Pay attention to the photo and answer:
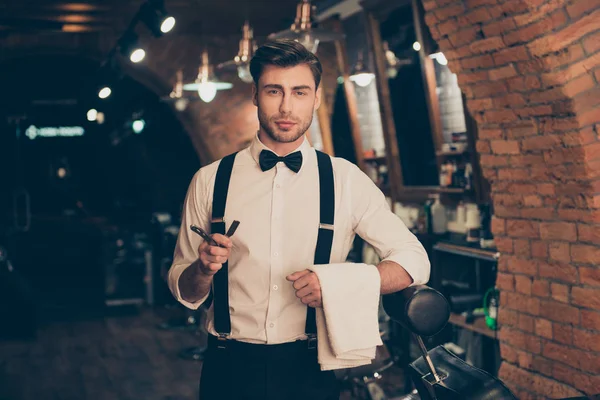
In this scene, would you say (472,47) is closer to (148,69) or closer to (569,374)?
(569,374)

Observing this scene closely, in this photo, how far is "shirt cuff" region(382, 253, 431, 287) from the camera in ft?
6.21

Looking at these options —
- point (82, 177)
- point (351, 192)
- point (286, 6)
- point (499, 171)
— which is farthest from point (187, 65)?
point (82, 177)

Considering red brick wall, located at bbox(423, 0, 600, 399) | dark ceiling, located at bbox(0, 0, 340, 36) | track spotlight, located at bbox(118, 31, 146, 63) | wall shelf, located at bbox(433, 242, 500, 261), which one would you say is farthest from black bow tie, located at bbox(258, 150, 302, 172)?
dark ceiling, located at bbox(0, 0, 340, 36)

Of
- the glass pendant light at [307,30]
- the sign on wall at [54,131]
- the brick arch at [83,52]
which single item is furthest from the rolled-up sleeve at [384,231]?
the sign on wall at [54,131]

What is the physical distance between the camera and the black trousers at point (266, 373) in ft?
6.35

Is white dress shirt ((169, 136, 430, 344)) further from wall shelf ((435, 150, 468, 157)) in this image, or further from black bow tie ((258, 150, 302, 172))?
wall shelf ((435, 150, 468, 157))

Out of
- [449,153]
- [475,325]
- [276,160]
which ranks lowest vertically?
[475,325]

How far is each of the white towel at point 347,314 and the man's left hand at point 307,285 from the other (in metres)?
0.01

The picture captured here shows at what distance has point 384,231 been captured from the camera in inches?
78.1

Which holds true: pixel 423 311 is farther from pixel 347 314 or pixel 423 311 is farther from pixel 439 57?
pixel 439 57

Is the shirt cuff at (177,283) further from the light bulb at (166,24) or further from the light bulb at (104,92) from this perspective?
the light bulb at (104,92)

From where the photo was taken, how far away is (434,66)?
611cm

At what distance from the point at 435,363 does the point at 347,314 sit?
378mm

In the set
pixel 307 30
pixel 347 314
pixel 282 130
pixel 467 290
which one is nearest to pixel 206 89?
pixel 307 30
